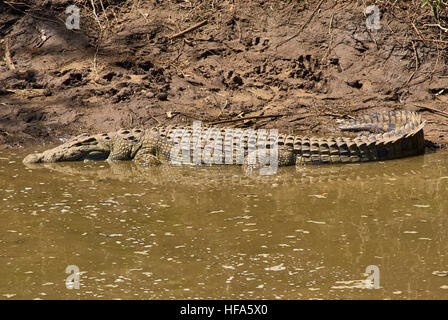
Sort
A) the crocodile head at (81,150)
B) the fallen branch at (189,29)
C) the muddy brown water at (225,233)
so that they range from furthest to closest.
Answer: the fallen branch at (189,29) → the crocodile head at (81,150) → the muddy brown water at (225,233)

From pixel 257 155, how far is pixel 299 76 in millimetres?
2698

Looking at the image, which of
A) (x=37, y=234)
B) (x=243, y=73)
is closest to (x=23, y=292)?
(x=37, y=234)

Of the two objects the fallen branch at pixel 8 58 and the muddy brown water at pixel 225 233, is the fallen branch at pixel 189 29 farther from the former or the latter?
the muddy brown water at pixel 225 233

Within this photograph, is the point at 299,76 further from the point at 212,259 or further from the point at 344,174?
the point at 212,259

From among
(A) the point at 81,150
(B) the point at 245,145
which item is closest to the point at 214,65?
(B) the point at 245,145

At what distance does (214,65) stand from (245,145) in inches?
105

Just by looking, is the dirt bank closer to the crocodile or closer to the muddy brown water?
the crocodile

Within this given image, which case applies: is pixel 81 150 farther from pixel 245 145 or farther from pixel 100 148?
pixel 245 145

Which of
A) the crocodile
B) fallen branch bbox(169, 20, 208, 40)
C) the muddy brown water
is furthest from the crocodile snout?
fallen branch bbox(169, 20, 208, 40)

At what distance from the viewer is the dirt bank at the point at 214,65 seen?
8.38 metres

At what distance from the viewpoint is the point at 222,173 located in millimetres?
6578

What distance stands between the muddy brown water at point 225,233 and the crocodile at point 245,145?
0.91 feet

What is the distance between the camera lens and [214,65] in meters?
9.37

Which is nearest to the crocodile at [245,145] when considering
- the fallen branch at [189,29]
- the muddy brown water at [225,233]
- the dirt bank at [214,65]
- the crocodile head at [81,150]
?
the crocodile head at [81,150]
